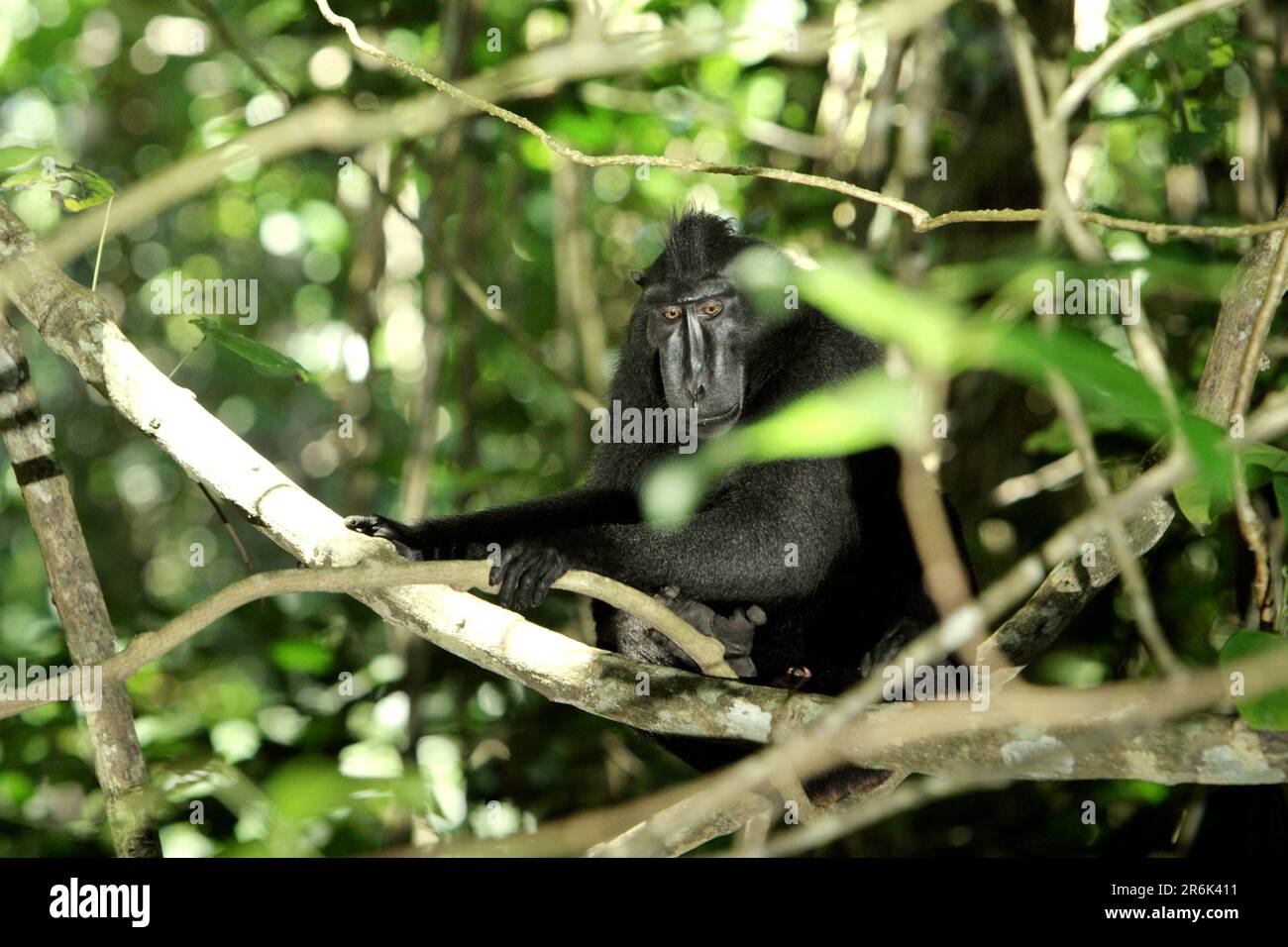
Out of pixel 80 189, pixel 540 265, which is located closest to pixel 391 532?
pixel 80 189

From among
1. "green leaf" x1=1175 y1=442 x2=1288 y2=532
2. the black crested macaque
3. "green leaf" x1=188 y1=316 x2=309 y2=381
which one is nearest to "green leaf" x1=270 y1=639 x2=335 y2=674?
the black crested macaque

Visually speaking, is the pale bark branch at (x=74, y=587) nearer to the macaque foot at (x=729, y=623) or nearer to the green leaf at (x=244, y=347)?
the green leaf at (x=244, y=347)

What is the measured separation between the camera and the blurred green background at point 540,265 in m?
6.93

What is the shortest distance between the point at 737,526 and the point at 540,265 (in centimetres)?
645

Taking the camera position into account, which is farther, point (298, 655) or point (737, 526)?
point (298, 655)

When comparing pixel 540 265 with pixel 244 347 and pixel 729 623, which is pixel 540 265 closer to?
pixel 729 623

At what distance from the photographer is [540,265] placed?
38.0 feet

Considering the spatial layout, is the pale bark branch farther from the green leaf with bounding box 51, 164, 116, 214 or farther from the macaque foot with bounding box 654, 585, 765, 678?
the macaque foot with bounding box 654, 585, 765, 678

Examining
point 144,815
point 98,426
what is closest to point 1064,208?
point 144,815

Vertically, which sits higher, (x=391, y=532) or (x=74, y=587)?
(x=391, y=532)

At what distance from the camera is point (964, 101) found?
980 cm

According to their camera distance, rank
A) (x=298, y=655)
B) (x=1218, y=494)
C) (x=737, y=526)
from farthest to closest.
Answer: (x=298, y=655), (x=737, y=526), (x=1218, y=494)
